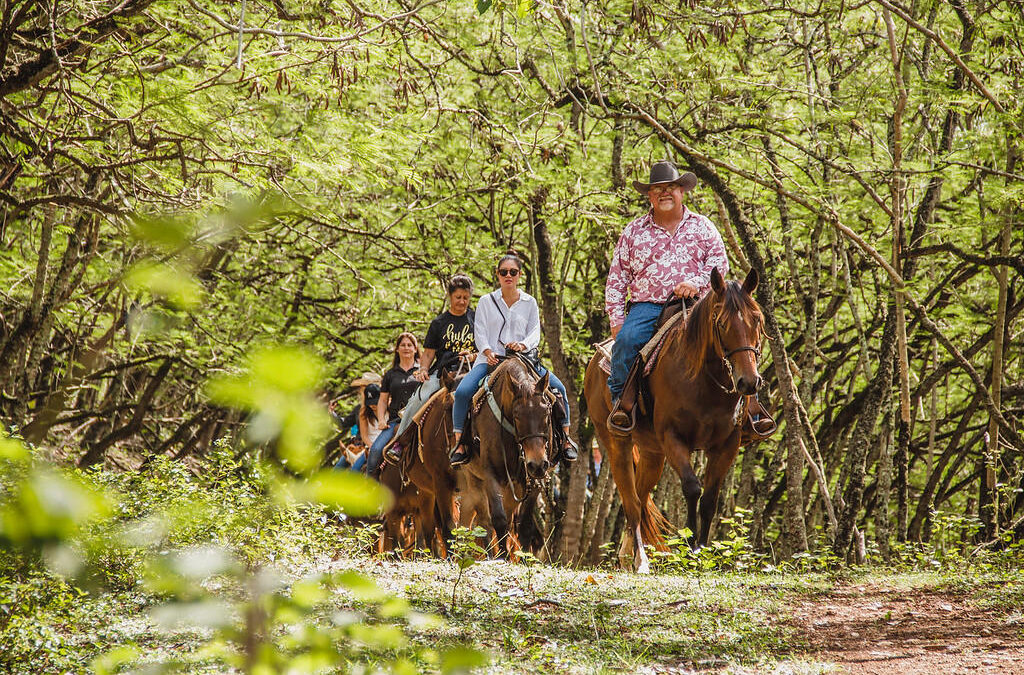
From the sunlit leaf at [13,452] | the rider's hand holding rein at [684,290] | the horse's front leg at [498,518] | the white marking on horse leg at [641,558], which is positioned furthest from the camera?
the horse's front leg at [498,518]

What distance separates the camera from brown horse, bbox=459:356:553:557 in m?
10.2

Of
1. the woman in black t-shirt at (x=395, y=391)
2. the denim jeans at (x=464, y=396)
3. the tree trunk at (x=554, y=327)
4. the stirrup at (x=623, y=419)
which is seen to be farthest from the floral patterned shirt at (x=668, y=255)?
the tree trunk at (x=554, y=327)

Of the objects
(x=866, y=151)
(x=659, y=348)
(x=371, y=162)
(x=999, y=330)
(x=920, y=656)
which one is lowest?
(x=920, y=656)

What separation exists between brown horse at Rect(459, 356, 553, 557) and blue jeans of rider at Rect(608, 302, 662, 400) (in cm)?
101

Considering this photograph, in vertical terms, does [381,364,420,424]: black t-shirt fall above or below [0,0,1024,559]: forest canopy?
below

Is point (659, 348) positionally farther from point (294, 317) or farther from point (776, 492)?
point (776, 492)

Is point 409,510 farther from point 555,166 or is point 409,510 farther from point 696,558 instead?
point 696,558

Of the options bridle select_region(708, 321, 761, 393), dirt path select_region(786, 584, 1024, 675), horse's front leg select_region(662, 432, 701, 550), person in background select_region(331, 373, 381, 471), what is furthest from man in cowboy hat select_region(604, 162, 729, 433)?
person in background select_region(331, 373, 381, 471)

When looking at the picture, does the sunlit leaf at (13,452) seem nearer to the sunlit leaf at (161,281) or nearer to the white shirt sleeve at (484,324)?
the sunlit leaf at (161,281)

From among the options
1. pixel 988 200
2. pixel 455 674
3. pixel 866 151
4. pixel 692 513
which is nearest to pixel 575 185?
pixel 866 151

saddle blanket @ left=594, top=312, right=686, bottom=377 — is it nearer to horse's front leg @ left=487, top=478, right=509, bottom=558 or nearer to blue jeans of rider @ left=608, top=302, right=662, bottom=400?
blue jeans of rider @ left=608, top=302, right=662, bottom=400

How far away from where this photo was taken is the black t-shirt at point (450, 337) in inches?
494

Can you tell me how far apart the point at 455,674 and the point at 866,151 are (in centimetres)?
1541

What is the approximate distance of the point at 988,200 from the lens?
12.3 m
